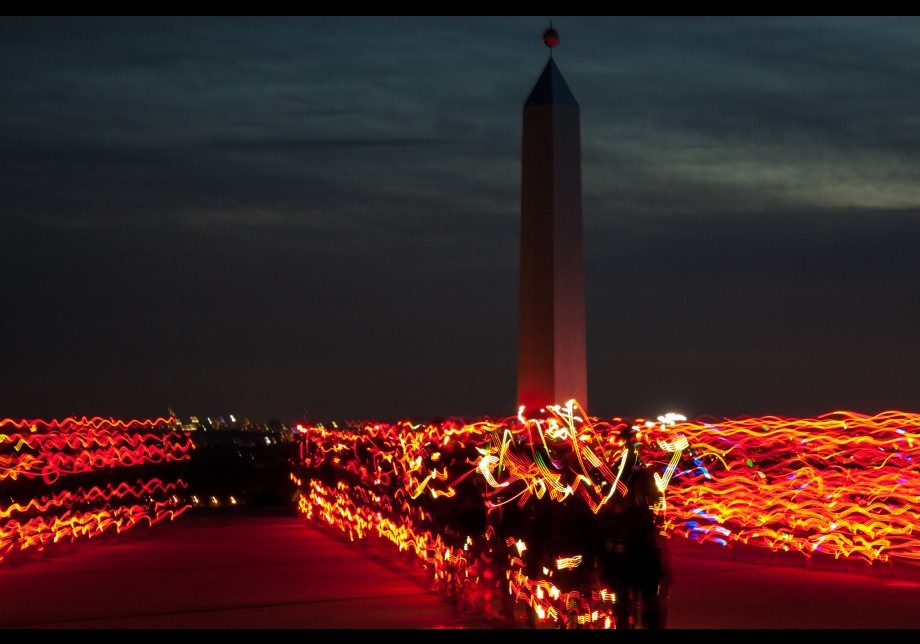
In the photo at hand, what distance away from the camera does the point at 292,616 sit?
33.8 ft

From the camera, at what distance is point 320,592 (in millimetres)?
11922

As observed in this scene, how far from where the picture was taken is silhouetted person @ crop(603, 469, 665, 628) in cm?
791

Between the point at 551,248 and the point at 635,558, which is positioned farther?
the point at 551,248

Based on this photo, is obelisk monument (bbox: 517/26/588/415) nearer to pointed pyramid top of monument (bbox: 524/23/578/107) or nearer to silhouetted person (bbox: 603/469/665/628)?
pointed pyramid top of monument (bbox: 524/23/578/107)

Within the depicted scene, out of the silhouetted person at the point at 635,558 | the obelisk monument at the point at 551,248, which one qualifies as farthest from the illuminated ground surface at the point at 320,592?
the obelisk monument at the point at 551,248

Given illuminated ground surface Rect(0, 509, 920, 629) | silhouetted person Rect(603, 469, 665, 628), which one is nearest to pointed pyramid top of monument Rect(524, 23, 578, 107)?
illuminated ground surface Rect(0, 509, 920, 629)

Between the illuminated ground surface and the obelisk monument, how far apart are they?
526 cm

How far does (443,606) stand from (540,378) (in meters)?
10.5

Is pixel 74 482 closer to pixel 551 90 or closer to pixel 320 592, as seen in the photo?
pixel 320 592

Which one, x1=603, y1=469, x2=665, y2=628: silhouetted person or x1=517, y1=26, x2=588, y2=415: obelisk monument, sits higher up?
x1=517, y1=26, x2=588, y2=415: obelisk monument

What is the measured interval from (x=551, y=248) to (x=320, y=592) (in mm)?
10108

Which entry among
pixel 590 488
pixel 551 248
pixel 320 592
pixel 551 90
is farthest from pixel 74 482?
pixel 590 488

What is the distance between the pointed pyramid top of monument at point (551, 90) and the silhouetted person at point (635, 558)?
13.5 m

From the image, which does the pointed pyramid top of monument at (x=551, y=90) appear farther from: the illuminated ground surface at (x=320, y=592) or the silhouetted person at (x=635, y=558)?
the silhouetted person at (x=635, y=558)
